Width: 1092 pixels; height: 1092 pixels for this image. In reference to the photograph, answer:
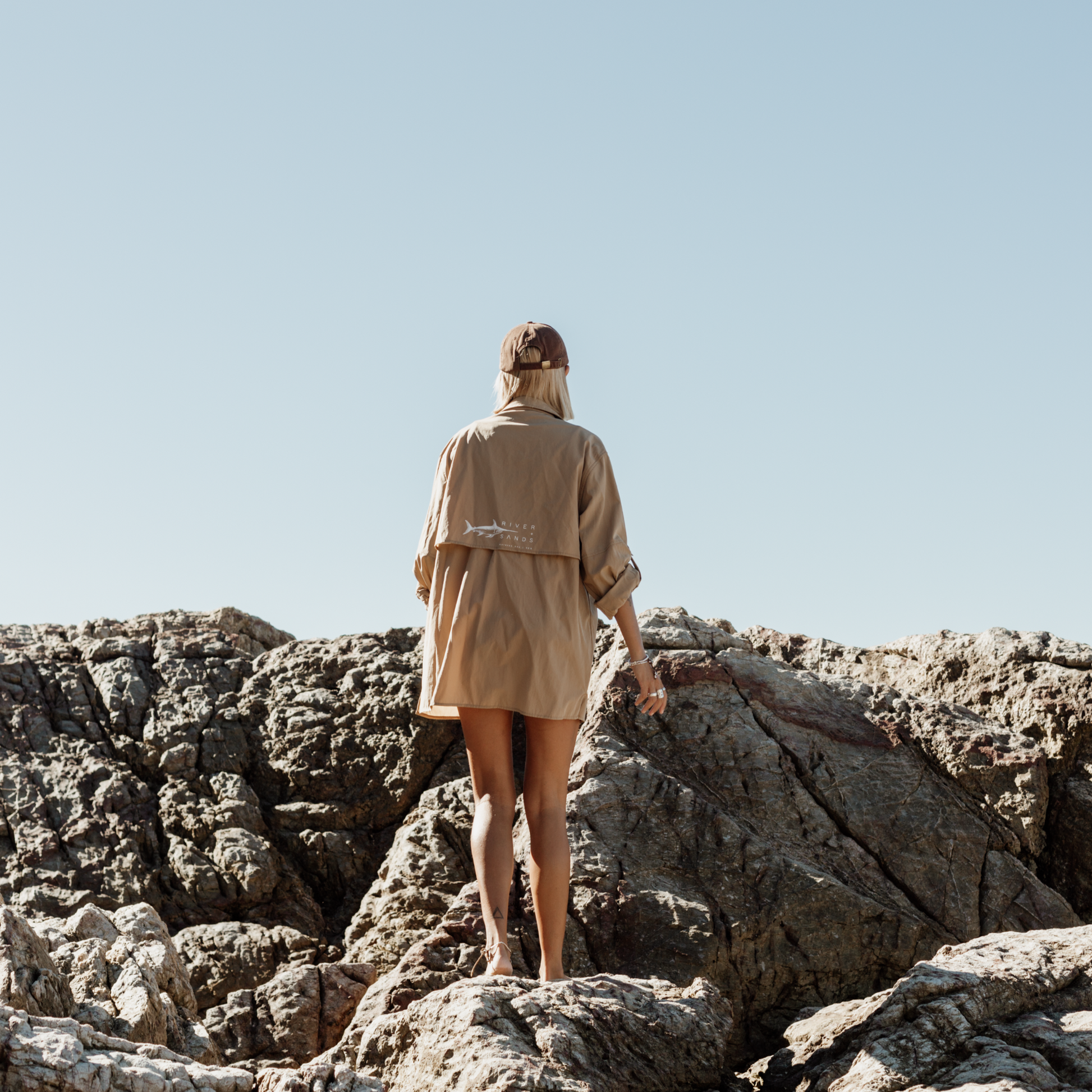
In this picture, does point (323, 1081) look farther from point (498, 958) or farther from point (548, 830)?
point (548, 830)

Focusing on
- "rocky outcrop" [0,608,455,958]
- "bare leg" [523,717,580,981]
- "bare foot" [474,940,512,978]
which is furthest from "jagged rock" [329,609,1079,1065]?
"bare leg" [523,717,580,981]

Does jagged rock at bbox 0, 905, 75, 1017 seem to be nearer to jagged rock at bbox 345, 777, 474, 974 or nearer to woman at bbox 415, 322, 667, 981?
woman at bbox 415, 322, 667, 981

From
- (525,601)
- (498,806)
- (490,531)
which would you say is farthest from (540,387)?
(498,806)

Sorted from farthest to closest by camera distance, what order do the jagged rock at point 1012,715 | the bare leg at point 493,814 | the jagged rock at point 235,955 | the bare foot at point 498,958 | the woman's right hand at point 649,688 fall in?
the jagged rock at point 1012,715 < the jagged rock at point 235,955 < the woman's right hand at point 649,688 < the bare leg at point 493,814 < the bare foot at point 498,958

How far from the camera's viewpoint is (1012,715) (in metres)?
6.98

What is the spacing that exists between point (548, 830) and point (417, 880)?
1.74 m

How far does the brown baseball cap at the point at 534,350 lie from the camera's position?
5023 mm

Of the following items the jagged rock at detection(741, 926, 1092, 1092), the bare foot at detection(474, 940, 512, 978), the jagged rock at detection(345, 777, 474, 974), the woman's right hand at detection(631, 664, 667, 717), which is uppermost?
the woman's right hand at detection(631, 664, 667, 717)

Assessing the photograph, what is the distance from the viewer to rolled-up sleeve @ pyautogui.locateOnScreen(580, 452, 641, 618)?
4.91 m

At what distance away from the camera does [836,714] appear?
6590 mm

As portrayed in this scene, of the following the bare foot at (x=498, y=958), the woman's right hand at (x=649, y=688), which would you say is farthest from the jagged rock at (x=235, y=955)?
the woman's right hand at (x=649, y=688)

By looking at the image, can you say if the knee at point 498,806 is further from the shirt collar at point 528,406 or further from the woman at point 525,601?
the shirt collar at point 528,406

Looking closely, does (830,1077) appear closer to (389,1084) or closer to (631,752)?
(389,1084)

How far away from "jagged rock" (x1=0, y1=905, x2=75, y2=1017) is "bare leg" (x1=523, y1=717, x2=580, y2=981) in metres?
1.73
